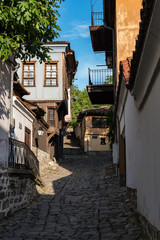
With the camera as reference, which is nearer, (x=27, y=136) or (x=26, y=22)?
(x=26, y=22)

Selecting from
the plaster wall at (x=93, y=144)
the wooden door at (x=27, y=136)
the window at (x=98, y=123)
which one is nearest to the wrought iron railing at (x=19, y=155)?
the wooden door at (x=27, y=136)

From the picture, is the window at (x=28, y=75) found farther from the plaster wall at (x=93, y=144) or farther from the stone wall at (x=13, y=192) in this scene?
the plaster wall at (x=93, y=144)

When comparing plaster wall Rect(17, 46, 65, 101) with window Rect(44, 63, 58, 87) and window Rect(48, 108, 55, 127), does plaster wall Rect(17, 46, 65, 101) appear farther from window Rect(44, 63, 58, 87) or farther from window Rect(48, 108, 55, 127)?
window Rect(48, 108, 55, 127)

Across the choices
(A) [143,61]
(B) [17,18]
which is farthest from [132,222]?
(B) [17,18]

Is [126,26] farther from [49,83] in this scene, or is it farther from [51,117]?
[51,117]

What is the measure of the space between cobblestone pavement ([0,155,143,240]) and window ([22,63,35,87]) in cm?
1021

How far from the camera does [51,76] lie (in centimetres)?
2180

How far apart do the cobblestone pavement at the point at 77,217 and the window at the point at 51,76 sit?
999cm

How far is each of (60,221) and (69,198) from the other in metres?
3.36

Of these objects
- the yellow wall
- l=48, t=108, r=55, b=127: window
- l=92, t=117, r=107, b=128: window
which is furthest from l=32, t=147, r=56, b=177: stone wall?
l=92, t=117, r=107, b=128: window

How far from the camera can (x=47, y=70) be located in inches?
860

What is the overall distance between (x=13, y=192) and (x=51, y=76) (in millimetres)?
14308

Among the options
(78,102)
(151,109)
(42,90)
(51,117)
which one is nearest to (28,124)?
(42,90)

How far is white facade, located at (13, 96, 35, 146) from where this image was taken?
12.6 m
